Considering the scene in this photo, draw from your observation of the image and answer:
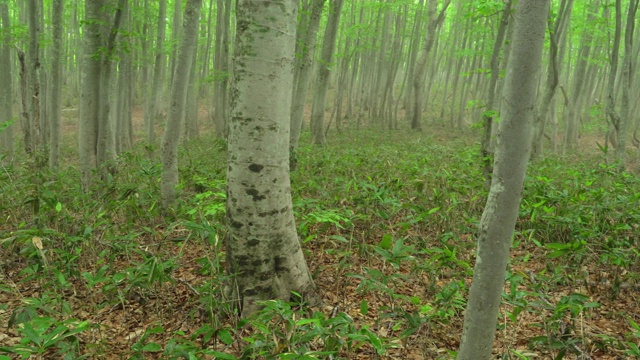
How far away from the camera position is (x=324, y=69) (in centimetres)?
1255

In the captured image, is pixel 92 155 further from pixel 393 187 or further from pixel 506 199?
pixel 506 199

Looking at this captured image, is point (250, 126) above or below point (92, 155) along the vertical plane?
above

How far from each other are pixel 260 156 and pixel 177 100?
2.99m

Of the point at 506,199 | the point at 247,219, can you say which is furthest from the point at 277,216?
the point at 506,199

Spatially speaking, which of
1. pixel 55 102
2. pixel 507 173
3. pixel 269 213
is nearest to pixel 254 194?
pixel 269 213

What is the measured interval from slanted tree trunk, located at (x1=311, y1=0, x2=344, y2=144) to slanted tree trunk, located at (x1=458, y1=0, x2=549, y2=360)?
879 cm

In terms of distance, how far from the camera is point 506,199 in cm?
182

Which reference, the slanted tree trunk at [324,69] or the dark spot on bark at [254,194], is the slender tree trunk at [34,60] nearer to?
the slanted tree trunk at [324,69]

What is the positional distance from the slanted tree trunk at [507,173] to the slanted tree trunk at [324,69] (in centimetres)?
879

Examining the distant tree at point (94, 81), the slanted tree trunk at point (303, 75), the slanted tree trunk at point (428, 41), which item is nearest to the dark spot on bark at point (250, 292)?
the distant tree at point (94, 81)

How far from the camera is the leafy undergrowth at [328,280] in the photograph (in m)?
2.53

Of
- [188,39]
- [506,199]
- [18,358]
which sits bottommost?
[18,358]

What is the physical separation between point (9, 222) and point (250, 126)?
12.0 ft

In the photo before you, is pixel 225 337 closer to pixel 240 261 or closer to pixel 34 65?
pixel 240 261
